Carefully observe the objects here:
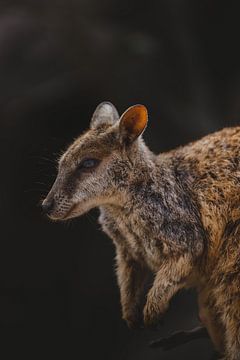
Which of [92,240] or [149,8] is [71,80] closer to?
[149,8]

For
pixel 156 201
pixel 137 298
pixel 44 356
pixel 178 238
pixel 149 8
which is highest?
pixel 149 8

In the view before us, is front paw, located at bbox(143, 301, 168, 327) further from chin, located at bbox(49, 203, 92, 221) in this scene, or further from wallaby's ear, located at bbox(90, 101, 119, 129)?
wallaby's ear, located at bbox(90, 101, 119, 129)

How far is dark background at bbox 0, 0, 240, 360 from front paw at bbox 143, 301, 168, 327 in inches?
6.7

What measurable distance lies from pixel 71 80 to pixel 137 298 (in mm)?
678

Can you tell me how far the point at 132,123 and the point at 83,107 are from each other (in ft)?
1.04

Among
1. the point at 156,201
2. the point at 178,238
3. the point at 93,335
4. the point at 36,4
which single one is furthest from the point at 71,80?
the point at 93,335

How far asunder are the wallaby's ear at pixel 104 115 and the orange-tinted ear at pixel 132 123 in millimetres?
94

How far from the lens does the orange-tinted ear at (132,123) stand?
1603 mm

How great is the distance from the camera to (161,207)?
1.73m

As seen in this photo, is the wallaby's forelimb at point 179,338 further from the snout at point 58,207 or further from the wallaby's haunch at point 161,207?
the snout at point 58,207

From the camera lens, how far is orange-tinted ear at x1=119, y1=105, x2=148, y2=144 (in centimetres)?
160

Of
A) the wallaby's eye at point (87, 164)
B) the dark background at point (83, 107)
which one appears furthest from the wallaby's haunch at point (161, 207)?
the dark background at point (83, 107)

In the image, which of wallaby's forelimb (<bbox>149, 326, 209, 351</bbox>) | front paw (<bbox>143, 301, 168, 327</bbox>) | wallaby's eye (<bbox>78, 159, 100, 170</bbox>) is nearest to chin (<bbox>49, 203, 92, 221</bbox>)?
wallaby's eye (<bbox>78, 159, 100, 170</bbox>)

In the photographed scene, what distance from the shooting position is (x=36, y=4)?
1.92 meters
